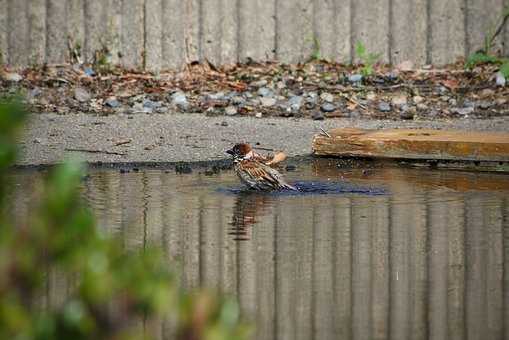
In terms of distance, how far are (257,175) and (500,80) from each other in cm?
530

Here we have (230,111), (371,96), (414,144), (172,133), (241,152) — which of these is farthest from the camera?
(371,96)

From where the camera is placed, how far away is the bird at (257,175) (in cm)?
932

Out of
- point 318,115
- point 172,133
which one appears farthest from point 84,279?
point 318,115

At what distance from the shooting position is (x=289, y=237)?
7.56 meters

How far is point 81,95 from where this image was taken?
1334cm

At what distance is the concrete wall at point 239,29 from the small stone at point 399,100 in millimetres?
1092

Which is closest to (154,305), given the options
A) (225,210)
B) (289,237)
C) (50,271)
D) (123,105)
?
(50,271)

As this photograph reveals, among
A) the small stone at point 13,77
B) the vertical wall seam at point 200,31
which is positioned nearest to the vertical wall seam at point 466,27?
the vertical wall seam at point 200,31

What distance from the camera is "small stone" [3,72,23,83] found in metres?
13.8

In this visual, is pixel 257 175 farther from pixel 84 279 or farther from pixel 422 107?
pixel 84 279

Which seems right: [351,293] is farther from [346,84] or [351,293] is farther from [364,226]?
[346,84]

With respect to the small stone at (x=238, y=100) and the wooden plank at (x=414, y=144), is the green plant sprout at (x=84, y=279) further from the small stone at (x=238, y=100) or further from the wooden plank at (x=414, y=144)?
the small stone at (x=238, y=100)

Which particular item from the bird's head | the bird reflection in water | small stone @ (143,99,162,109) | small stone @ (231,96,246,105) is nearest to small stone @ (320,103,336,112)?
small stone @ (231,96,246,105)

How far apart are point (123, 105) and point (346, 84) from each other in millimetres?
2391
